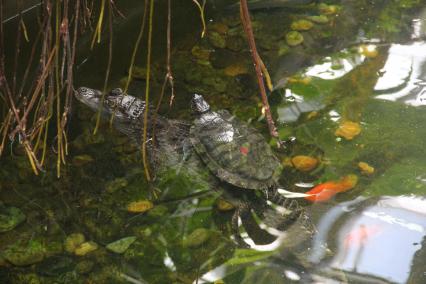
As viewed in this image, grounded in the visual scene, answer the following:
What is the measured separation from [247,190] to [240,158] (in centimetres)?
19

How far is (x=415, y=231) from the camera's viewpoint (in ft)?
8.64

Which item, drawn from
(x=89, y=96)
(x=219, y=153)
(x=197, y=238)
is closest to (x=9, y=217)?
(x=89, y=96)

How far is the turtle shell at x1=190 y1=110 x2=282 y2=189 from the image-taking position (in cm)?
281

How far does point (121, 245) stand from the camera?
104 inches

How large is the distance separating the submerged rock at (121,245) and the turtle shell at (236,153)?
58 cm

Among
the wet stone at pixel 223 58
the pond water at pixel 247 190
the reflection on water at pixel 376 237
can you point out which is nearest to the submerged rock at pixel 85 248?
the pond water at pixel 247 190

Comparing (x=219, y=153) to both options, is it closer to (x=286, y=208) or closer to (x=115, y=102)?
(x=286, y=208)

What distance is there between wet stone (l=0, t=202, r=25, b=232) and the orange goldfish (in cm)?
152

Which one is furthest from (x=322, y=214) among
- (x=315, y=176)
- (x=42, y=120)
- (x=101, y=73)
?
(x=101, y=73)

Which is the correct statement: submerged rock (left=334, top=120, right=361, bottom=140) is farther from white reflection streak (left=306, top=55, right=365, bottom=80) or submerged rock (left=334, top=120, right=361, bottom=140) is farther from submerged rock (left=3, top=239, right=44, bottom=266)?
submerged rock (left=3, top=239, right=44, bottom=266)

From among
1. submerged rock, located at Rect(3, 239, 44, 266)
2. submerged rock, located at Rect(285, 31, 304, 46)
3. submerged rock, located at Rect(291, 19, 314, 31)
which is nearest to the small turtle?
submerged rock, located at Rect(3, 239, 44, 266)

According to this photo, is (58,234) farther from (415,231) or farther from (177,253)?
(415,231)

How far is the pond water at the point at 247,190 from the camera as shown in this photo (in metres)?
2.54

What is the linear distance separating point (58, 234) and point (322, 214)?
1357 mm
